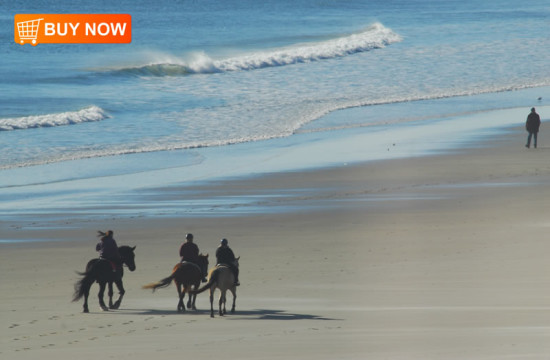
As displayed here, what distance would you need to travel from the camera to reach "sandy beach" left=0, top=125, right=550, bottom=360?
10867 millimetres

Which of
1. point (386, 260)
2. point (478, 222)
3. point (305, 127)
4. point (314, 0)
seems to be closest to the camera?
point (386, 260)

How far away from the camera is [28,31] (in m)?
81.5

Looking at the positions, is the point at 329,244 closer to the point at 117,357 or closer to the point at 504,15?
the point at 117,357

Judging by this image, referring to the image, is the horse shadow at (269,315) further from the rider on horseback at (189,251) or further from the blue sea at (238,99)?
the blue sea at (238,99)

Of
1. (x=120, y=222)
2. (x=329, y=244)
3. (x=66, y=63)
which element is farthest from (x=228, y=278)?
(x=66, y=63)

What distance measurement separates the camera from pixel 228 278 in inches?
506

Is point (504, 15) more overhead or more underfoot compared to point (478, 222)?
more overhead

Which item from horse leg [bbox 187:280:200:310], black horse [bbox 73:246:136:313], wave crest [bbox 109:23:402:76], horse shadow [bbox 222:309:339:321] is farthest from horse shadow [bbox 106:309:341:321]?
wave crest [bbox 109:23:402:76]

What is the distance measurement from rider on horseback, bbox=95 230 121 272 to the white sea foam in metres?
24.9

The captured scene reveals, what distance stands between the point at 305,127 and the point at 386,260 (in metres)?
20.9

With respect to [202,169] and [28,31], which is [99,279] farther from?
[28,31]

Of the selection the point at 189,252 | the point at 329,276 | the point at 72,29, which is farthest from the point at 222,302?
the point at 72,29

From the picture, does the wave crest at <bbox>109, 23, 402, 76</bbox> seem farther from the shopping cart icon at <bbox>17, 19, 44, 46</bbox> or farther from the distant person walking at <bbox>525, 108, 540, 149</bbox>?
the distant person walking at <bbox>525, 108, 540, 149</bbox>

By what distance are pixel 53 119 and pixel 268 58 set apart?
26.0 meters
